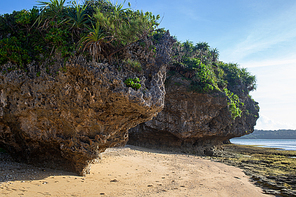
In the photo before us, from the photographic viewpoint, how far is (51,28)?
8227mm

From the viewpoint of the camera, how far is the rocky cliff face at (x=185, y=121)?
20.2m

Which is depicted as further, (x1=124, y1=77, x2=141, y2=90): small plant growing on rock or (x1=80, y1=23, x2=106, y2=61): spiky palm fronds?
(x1=124, y1=77, x2=141, y2=90): small plant growing on rock

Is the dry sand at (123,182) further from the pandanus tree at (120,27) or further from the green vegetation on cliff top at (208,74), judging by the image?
the green vegetation on cliff top at (208,74)

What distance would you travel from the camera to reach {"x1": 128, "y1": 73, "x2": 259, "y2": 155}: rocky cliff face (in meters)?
20.2

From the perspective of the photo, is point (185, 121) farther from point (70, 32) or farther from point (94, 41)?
point (70, 32)

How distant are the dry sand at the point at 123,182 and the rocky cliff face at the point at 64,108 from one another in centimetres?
86

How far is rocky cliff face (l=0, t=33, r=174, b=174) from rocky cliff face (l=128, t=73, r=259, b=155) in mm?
11369

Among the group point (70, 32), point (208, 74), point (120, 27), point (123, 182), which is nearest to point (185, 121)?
point (208, 74)

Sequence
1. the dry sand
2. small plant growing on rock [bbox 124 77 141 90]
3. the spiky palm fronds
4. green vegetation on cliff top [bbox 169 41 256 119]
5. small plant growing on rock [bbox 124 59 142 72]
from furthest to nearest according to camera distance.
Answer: green vegetation on cliff top [bbox 169 41 256 119] → small plant growing on rock [bbox 124 59 142 72] → small plant growing on rock [bbox 124 77 141 90] → the spiky palm fronds → the dry sand

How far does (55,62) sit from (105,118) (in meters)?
3.33

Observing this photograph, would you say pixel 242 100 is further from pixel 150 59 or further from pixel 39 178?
pixel 39 178

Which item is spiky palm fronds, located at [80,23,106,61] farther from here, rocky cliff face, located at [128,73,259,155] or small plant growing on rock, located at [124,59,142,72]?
rocky cliff face, located at [128,73,259,155]

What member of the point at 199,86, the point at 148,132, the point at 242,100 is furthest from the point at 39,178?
the point at 242,100

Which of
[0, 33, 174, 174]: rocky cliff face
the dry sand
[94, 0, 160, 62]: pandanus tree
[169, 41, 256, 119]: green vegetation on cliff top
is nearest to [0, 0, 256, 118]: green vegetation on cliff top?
[94, 0, 160, 62]: pandanus tree
